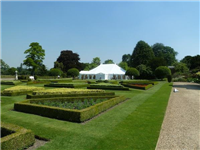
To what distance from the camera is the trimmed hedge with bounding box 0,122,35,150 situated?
418 cm

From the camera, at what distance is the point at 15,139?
442 centimetres

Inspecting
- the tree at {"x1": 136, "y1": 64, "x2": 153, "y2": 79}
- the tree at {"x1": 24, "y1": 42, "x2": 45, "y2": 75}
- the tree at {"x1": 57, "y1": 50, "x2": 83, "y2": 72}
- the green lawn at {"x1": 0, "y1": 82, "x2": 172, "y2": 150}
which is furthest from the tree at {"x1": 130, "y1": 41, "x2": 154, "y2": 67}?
the green lawn at {"x1": 0, "y1": 82, "x2": 172, "y2": 150}

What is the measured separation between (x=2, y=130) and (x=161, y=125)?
5.91m

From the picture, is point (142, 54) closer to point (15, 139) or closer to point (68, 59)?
point (68, 59)

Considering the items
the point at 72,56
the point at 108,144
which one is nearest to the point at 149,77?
the point at 72,56

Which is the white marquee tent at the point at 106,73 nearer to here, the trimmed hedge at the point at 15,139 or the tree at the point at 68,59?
the tree at the point at 68,59

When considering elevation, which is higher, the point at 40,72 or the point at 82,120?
the point at 40,72

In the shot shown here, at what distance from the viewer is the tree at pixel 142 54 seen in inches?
2315

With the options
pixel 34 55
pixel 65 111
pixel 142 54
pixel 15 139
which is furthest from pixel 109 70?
pixel 15 139

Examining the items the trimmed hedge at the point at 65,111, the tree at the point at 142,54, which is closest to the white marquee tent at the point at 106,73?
the tree at the point at 142,54

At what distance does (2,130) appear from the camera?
5258 millimetres

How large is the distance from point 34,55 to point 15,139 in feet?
174

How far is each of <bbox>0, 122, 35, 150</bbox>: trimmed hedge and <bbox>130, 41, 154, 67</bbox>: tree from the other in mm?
56682

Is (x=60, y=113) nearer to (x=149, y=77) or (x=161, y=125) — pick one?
(x=161, y=125)
